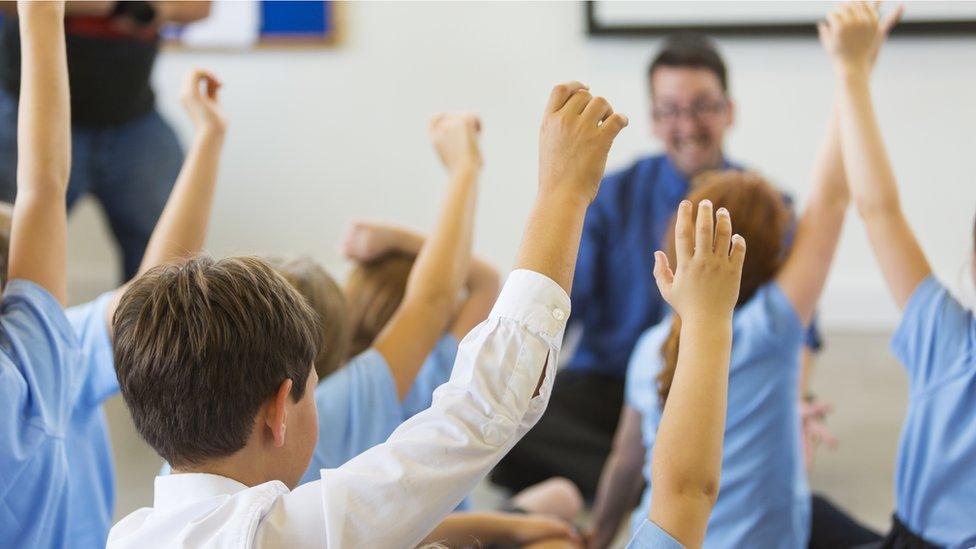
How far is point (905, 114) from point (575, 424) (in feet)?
5.68

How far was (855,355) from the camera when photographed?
3.25m

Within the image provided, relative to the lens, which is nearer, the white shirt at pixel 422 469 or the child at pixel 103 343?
the white shirt at pixel 422 469

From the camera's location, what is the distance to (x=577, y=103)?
829 mm

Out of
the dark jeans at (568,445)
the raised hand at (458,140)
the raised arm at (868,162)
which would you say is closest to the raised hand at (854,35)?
the raised arm at (868,162)

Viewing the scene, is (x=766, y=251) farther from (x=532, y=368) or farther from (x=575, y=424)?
(x=575, y=424)

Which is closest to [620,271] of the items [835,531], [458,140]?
[835,531]

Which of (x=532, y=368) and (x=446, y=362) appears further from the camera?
(x=446, y=362)

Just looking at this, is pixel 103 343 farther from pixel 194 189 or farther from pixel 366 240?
pixel 366 240

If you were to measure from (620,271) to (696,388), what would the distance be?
5.52ft

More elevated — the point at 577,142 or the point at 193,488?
the point at 577,142

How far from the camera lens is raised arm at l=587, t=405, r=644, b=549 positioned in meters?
1.77

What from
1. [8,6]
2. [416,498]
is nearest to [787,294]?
[416,498]

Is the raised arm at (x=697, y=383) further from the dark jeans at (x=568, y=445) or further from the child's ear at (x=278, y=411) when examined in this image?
the dark jeans at (x=568, y=445)

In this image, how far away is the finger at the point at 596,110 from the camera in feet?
2.70
